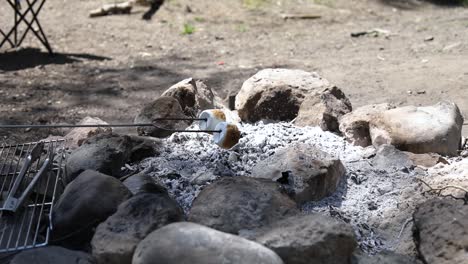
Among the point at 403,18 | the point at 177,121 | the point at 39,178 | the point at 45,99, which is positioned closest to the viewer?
the point at 39,178

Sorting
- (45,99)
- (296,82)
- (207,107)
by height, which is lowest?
(45,99)

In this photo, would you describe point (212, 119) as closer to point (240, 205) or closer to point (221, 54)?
point (240, 205)

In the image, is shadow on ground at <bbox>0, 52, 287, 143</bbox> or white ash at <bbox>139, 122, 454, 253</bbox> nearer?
white ash at <bbox>139, 122, 454, 253</bbox>

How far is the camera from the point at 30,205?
122 inches

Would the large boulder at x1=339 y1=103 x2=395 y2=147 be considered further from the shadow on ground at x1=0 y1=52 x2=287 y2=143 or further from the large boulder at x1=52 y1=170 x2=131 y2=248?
the shadow on ground at x1=0 y1=52 x2=287 y2=143

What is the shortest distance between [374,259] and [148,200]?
2.88ft

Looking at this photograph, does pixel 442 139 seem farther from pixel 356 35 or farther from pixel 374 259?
pixel 356 35

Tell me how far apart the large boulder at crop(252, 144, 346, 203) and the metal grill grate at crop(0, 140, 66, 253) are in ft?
3.10

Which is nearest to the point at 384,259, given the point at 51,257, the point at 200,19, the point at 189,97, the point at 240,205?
the point at 240,205

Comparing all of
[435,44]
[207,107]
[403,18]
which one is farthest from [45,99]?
[403,18]

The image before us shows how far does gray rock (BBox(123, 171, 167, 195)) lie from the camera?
3.03 meters

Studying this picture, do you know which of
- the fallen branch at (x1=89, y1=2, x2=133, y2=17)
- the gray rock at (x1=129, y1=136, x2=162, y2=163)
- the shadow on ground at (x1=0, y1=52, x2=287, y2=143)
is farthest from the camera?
the fallen branch at (x1=89, y1=2, x2=133, y2=17)

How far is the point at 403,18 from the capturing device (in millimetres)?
8672

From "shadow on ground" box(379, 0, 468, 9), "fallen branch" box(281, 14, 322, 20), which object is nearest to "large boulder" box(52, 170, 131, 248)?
"fallen branch" box(281, 14, 322, 20)
